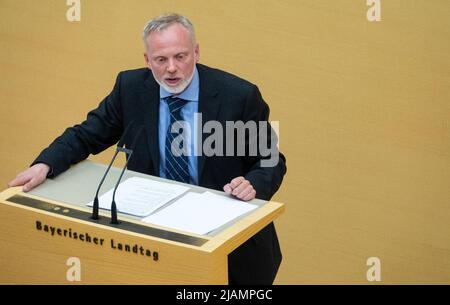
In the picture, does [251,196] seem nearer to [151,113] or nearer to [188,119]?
[188,119]

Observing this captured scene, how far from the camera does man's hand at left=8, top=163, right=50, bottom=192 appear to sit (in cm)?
309

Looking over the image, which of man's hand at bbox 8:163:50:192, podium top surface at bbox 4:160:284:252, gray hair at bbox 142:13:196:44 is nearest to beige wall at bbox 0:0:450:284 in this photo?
gray hair at bbox 142:13:196:44

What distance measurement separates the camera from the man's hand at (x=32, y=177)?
309 centimetres

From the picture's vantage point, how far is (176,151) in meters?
3.39

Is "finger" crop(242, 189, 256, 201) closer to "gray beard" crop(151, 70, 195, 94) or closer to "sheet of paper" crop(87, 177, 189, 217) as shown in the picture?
"sheet of paper" crop(87, 177, 189, 217)

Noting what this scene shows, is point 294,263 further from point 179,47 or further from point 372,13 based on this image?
point 179,47

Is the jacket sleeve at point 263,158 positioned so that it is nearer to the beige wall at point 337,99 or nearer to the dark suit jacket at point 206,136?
the dark suit jacket at point 206,136

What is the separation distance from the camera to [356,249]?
4695mm

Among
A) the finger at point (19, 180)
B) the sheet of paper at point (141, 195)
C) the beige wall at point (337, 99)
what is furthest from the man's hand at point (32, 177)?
the beige wall at point (337, 99)

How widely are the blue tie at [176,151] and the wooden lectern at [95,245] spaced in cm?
29

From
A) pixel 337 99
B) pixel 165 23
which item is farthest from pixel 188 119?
pixel 337 99

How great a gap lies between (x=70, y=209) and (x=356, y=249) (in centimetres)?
216

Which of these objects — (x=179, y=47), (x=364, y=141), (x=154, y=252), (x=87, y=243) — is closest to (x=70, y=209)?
(x=87, y=243)

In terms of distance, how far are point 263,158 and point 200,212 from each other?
1.73 feet
